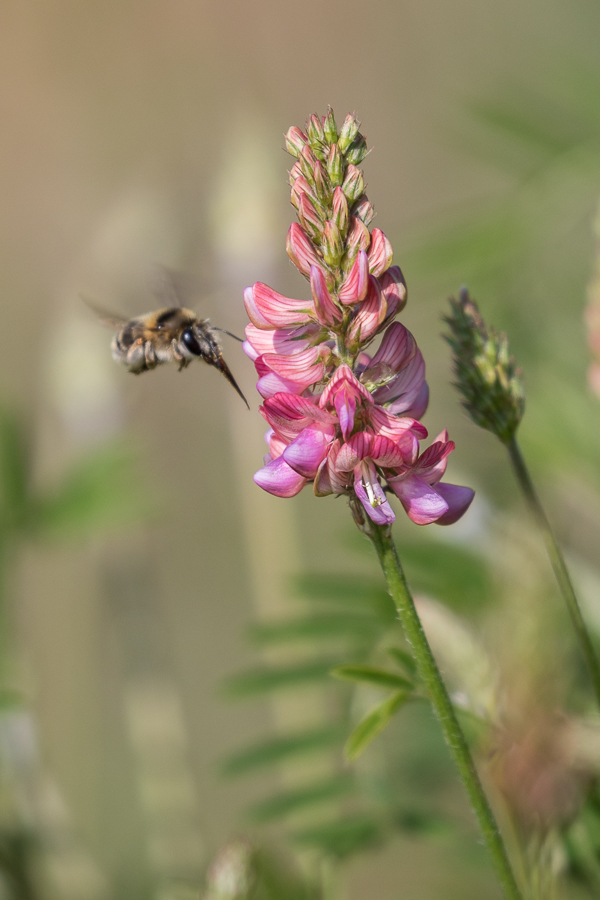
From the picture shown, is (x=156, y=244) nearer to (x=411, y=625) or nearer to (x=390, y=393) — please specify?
(x=390, y=393)

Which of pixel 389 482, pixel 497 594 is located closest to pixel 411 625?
pixel 389 482

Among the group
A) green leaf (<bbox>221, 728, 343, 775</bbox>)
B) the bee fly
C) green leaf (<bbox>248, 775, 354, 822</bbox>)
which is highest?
the bee fly

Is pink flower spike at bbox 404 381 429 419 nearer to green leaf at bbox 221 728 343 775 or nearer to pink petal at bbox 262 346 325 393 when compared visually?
pink petal at bbox 262 346 325 393

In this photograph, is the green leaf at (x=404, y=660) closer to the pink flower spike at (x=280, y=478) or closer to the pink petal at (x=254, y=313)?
the pink flower spike at (x=280, y=478)

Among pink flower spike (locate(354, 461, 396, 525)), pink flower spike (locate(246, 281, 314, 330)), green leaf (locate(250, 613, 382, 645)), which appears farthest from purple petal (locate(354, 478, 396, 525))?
green leaf (locate(250, 613, 382, 645))

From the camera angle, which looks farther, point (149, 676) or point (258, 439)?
point (258, 439)

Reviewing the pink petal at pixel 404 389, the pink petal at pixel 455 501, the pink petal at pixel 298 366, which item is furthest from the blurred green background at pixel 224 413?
the pink petal at pixel 298 366
